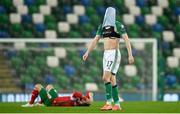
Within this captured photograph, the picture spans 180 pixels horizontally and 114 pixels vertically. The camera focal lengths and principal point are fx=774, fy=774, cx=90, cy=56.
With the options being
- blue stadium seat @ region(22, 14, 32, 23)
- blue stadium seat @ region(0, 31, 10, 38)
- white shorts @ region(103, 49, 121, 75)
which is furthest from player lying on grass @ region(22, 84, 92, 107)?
blue stadium seat @ region(22, 14, 32, 23)

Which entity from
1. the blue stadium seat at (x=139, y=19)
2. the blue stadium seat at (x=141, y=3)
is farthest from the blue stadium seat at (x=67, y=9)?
the blue stadium seat at (x=141, y=3)

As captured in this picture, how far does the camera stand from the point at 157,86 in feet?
52.2

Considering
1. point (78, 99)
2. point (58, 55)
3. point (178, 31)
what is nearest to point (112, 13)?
point (78, 99)

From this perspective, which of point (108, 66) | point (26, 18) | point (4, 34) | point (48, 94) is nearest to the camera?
point (108, 66)

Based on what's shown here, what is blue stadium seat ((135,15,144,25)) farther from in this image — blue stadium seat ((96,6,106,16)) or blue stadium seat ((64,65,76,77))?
blue stadium seat ((64,65,76,77))

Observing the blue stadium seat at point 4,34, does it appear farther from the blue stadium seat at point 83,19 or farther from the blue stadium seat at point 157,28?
the blue stadium seat at point 157,28

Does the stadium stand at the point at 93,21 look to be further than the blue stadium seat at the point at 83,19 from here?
No

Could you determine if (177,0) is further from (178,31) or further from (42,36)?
(42,36)

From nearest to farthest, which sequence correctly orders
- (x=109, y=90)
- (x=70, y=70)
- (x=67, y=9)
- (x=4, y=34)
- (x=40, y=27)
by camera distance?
1. (x=109, y=90)
2. (x=70, y=70)
3. (x=4, y=34)
4. (x=40, y=27)
5. (x=67, y=9)

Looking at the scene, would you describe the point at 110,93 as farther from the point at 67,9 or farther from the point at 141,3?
the point at 141,3

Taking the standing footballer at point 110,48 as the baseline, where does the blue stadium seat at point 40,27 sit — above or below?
above

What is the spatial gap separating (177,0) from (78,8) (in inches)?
107

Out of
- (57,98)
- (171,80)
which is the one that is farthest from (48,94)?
(171,80)

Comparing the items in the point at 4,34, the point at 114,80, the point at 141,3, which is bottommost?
the point at 114,80
